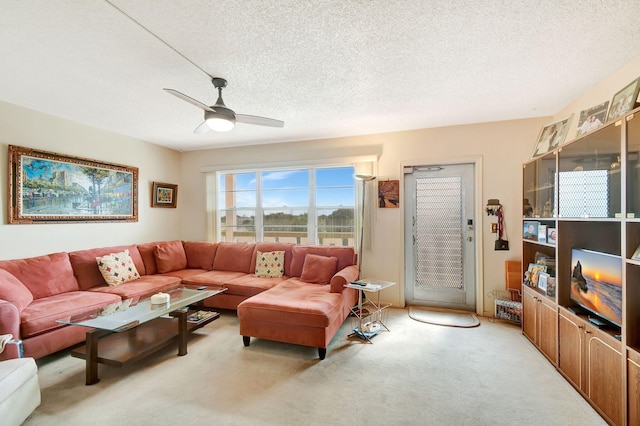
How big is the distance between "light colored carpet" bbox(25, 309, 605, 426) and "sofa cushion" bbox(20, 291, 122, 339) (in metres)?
0.36

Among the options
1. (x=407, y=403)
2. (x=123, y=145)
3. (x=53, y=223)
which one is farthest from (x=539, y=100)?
(x=53, y=223)

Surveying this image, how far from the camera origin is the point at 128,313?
2473 mm

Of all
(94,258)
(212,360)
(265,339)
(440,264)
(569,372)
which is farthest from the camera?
(440,264)

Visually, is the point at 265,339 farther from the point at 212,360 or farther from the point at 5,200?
the point at 5,200

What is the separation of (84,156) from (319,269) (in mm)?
3466

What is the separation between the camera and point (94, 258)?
136 inches

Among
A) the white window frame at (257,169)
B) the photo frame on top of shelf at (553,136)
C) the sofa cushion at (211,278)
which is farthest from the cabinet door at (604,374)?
the sofa cushion at (211,278)

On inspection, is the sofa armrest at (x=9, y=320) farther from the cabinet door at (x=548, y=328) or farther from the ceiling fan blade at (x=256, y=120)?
the cabinet door at (x=548, y=328)

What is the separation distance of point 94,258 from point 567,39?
5070 millimetres

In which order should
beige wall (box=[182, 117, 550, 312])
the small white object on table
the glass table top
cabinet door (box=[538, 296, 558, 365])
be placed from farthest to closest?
beige wall (box=[182, 117, 550, 312]) < the small white object on table < cabinet door (box=[538, 296, 558, 365]) < the glass table top

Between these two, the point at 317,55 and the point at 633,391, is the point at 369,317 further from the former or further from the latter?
the point at 317,55

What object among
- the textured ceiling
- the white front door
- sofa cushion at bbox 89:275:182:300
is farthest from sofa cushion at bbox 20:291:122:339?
the white front door

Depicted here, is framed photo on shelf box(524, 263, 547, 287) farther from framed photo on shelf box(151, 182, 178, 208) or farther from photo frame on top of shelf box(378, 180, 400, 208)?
framed photo on shelf box(151, 182, 178, 208)

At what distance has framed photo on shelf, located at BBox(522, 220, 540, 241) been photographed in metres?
2.74
